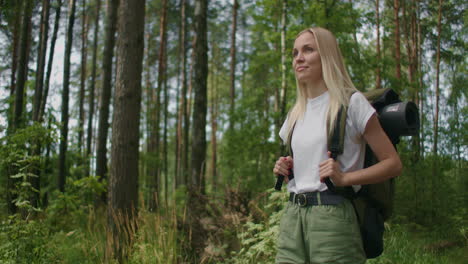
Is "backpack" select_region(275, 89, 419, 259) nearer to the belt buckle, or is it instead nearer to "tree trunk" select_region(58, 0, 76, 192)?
the belt buckle

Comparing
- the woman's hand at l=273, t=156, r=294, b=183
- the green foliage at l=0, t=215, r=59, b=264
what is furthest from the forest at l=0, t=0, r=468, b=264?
the woman's hand at l=273, t=156, r=294, b=183

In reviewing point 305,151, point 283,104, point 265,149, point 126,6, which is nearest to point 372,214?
point 305,151

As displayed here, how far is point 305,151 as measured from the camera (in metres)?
1.89

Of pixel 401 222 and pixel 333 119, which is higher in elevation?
pixel 333 119

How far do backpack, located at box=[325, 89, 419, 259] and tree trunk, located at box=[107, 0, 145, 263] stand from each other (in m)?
4.21

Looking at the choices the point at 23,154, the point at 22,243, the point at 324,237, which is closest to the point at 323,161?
the point at 324,237

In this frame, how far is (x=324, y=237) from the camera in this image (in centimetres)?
172

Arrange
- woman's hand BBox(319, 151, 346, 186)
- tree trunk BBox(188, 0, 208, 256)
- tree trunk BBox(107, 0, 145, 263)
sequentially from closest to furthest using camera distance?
woman's hand BBox(319, 151, 346, 186) < tree trunk BBox(107, 0, 145, 263) < tree trunk BBox(188, 0, 208, 256)

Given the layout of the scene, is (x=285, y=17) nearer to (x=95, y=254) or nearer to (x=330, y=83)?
(x=95, y=254)

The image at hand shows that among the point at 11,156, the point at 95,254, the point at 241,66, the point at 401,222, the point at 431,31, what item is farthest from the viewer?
the point at 241,66

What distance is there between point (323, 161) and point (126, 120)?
4.34m

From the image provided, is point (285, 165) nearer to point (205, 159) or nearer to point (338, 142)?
point (338, 142)

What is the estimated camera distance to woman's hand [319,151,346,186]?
5.52ft

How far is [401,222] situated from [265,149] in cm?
524
